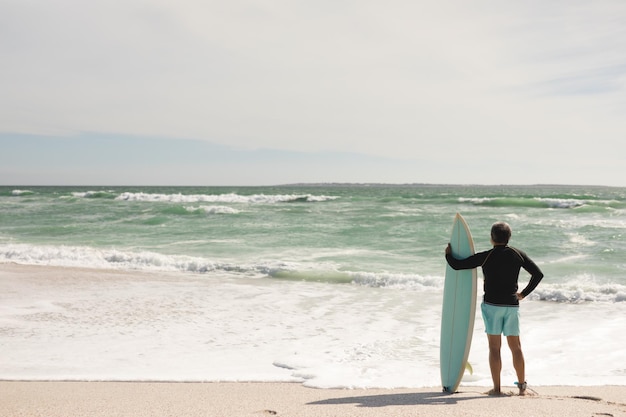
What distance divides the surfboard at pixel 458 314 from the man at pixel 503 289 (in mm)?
300

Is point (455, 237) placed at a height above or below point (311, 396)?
above

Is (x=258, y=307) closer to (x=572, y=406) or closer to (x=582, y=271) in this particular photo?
(x=572, y=406)

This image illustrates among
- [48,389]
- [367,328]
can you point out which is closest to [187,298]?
[367,328]

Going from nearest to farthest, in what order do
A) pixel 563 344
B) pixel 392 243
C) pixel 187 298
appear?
pixel 563 344, pixel 187 298, pixel 392 243

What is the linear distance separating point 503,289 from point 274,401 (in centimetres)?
192

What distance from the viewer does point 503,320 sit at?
3967mm

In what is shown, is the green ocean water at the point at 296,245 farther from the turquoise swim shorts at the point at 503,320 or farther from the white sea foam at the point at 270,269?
the turquoise swim shorts at the point at 503,320

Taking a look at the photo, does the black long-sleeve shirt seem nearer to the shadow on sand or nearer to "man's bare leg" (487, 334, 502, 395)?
"man's bare leg" (487, 334, 502, 395)

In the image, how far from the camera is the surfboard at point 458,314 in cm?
424

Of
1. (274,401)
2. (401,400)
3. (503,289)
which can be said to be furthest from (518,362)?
(274,401)

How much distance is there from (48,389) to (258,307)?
3939 millimetres

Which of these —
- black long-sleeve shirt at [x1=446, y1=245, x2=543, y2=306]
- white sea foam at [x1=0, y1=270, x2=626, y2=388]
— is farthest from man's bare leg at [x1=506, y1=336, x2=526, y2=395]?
white sea foam at [x1=0, y1=270, x2=626, y2=388]

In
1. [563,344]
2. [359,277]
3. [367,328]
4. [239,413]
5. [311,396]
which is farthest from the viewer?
[359,277]

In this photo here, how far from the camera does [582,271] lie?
36.7ft
